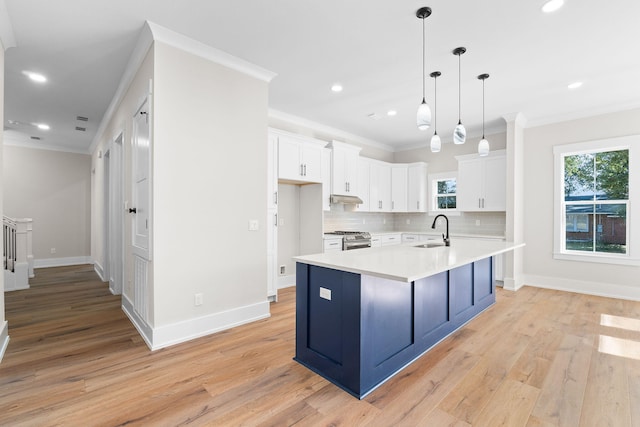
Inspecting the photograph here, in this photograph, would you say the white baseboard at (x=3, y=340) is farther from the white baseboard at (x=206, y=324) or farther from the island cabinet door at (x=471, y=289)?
the island cabinet door at (x=471, y=289)

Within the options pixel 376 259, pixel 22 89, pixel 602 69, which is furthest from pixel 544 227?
pixel 22 89

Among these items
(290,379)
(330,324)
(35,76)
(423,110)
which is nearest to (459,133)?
(423,110)

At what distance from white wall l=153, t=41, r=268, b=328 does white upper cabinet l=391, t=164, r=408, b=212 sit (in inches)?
153

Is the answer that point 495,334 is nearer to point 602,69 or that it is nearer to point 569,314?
point 569,314

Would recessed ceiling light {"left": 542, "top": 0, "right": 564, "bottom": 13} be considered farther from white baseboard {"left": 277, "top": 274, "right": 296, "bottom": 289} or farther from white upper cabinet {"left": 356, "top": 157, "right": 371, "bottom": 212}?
white baseboard {"left": 277, "top": 274, "right": 296, "bottom": 289}

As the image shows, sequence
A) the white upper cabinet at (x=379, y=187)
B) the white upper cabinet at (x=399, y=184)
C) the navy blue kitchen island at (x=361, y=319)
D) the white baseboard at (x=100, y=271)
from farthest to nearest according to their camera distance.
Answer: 1. the white upper cabinet at (x=399, y=184)
2. the white upper cabinet at (x=379, y=187)
3. the white baseboard at (x=100, y=271)
4. the navy blue kitchen island at (x=361, y=319)

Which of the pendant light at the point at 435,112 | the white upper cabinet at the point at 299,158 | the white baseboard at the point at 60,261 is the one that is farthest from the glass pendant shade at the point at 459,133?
the white baseboard at the point at 60,261

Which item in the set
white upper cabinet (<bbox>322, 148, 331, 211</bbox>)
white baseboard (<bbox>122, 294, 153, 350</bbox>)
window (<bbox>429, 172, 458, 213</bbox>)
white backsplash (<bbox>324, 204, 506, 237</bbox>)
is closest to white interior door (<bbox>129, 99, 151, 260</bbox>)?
white baseboard (<bbox>122, 294, 153, 350</bbox>)

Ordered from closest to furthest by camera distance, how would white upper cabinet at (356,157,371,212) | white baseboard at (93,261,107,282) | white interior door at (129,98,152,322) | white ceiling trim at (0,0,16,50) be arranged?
white ceiling trim at (0,0,16,50), white interior door at (129,98,152,322), white baseboard at (93,261,107,282), white upper cabinet at (356,157,371,212)

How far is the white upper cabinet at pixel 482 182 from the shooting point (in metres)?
5.29

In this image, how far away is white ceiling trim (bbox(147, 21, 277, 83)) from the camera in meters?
2.64

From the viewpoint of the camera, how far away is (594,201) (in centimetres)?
464

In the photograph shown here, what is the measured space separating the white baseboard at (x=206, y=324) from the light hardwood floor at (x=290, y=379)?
107 mm

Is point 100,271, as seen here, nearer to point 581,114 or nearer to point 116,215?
point 116,215
